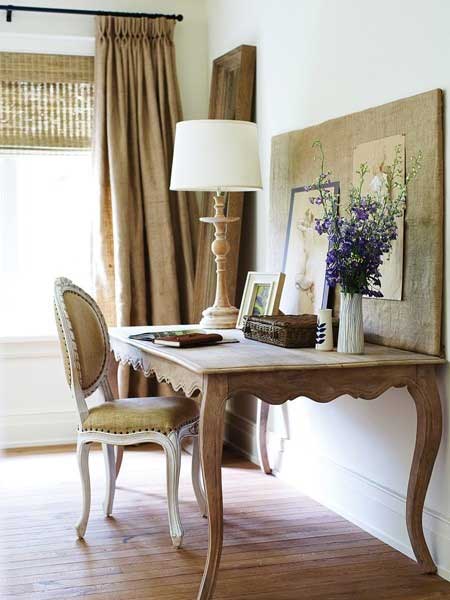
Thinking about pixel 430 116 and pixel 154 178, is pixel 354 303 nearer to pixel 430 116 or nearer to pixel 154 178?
pixel 430 116

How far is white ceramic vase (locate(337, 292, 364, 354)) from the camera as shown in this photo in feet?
9.86

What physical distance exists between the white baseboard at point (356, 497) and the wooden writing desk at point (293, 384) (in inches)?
2.9

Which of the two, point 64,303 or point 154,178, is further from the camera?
point 154,178

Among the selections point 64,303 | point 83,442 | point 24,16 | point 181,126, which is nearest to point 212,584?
point 83,442

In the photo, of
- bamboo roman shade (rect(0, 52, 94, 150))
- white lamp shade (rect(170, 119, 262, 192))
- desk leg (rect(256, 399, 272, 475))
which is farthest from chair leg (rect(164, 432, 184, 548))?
bamboo roman shade (rect(0, 52, 94, 150))

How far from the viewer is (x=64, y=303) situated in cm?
340

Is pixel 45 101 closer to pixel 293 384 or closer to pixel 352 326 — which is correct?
pixel 352 326

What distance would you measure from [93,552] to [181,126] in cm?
188

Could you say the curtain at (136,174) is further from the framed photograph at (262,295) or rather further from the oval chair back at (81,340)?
the oval chair back at (81,340)

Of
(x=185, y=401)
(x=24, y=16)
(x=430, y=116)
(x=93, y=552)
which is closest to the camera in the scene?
(x=430, y=116)

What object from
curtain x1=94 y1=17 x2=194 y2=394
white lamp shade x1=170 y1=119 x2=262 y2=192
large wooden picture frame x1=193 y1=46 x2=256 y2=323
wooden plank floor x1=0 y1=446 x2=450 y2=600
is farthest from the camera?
curtain x1=94 y1=17 x2=194 y2=394

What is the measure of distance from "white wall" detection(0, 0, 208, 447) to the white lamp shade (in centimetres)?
139

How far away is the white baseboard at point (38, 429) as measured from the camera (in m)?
4.95

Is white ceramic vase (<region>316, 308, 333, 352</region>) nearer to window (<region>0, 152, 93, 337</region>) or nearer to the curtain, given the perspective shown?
the curtain
